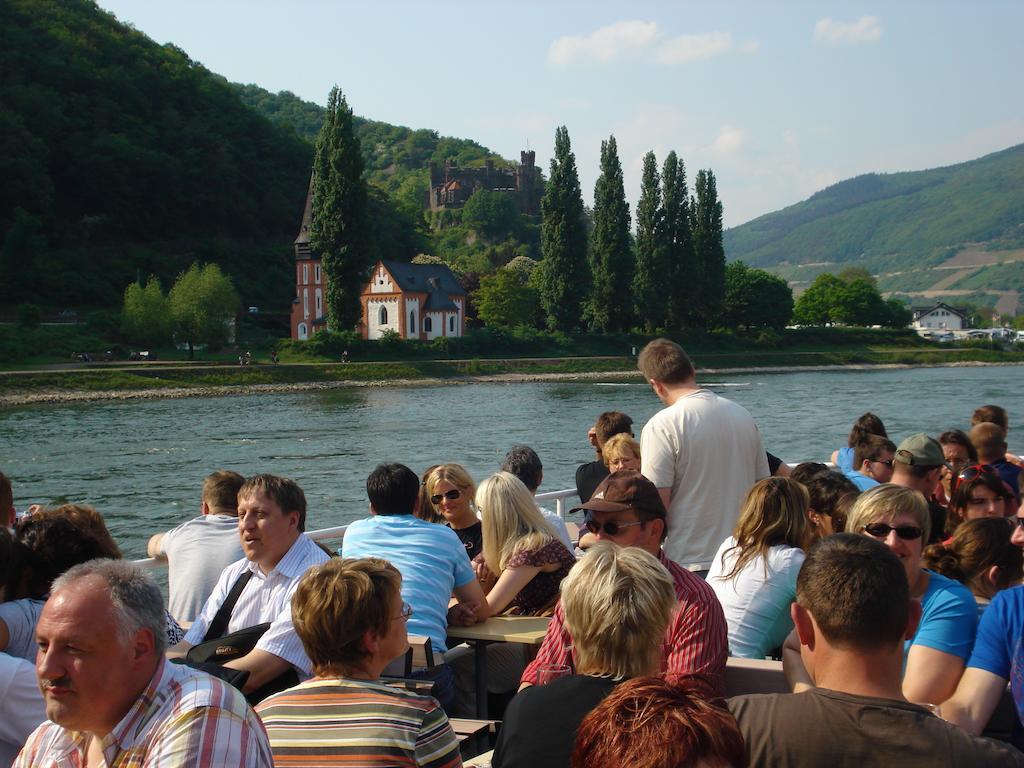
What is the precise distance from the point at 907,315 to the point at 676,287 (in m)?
58.3

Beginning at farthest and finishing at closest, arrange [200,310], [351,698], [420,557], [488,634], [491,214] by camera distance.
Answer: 1. [491,214]
2. [200,310]
3. [420,557]
4. [488,634]
5. [351,698]

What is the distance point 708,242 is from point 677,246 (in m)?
4.03

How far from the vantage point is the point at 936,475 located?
5664 millimetres

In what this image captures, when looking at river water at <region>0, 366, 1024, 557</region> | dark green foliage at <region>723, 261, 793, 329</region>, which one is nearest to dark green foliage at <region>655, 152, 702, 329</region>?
dark green foliage at <region>723, 261, 793, 329</region>

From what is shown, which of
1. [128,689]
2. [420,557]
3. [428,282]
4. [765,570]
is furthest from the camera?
[428,282]

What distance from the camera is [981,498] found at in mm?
5426

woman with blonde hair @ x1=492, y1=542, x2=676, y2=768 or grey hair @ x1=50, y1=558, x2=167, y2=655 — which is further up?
grey hair @ x1=50, y1=558, x2=167, y2=655

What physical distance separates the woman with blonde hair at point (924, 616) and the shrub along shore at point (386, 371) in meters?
51.5

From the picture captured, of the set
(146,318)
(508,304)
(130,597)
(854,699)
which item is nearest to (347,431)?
(146,318)

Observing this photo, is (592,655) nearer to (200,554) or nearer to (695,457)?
(695,457)

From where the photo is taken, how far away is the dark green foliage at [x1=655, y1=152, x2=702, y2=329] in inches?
3024

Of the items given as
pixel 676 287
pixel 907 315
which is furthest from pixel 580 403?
pixel 907 315

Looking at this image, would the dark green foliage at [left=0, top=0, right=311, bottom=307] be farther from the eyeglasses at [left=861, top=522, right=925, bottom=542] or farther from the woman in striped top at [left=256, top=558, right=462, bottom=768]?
the eyeglasses at [left=861, top=522, right=925, bottom=542]

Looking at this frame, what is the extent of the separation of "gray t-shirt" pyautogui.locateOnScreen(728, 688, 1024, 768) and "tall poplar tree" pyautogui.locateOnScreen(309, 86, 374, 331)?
65480 mm
